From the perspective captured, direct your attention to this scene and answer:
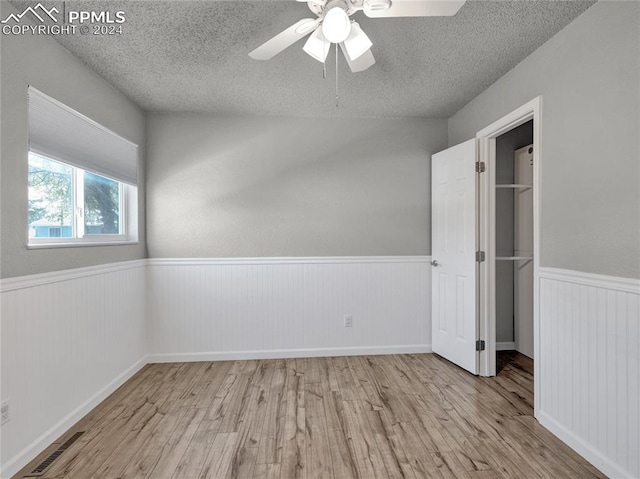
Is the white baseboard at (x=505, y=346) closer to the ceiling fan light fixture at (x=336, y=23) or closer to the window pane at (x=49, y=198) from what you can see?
the ceiling fan light fixture at (x=336, y=23)

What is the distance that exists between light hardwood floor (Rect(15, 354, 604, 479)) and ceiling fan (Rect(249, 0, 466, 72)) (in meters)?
2.16

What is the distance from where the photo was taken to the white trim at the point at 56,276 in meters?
1.82

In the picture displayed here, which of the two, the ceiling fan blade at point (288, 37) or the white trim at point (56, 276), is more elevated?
the ceiling fan blade at point (288, 37)

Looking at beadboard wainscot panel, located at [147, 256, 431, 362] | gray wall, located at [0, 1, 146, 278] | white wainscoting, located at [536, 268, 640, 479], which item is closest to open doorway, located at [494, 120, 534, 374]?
beadboard wainscot panel, located at [147, 256, 431, 362]

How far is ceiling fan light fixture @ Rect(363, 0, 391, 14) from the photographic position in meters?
1.49

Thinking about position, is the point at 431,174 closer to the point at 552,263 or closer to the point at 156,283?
the point at 552,263

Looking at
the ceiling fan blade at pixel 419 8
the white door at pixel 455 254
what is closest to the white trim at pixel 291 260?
the white door at pixel 455 254

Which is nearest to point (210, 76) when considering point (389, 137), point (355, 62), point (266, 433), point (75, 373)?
point (355, 62)

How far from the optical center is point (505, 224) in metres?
3.79

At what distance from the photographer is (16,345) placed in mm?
1850

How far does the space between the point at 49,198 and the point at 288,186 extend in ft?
6.48

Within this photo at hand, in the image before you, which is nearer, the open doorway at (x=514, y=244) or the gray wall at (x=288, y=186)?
the gray wall at (x=288, y=186)

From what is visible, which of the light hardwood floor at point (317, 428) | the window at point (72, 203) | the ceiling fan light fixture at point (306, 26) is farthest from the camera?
the window at point (72, 203)

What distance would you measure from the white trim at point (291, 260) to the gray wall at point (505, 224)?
0.83 metres
